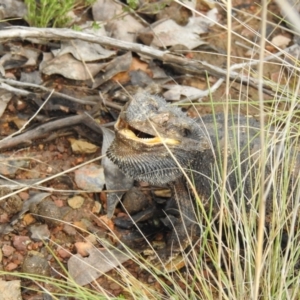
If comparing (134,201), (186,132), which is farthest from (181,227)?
(186,132)

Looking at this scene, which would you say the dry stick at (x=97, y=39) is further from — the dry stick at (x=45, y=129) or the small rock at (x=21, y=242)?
the small rock at (x=21, y=242)

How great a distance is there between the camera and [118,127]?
3.66 meters

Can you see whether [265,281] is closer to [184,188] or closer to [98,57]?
[184,188]

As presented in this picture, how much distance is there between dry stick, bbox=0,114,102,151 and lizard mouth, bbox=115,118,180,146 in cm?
83

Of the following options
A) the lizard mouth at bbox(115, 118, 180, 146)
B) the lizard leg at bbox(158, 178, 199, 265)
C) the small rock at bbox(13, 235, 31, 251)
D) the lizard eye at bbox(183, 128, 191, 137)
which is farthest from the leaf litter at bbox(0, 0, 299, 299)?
the lizard eye at bbox(183, 128, 191, 137)

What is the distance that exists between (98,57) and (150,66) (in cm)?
45

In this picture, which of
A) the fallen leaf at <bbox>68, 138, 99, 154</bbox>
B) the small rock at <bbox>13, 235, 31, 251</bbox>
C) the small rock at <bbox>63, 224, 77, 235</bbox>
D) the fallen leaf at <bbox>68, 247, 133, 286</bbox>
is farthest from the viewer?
the fallen leaf at <bbox>68, 138, 99, 154</bbox>

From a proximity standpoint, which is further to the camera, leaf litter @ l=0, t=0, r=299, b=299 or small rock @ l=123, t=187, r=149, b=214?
small rock @ l=123, t=187, r=149, b=214

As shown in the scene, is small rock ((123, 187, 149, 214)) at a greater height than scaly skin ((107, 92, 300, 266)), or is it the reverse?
scaly skin ((107, 92, 300, 266))

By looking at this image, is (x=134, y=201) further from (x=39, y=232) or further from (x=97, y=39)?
(x=97, y=39)

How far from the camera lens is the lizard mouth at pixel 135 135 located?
361 cm

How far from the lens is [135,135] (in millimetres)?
3676

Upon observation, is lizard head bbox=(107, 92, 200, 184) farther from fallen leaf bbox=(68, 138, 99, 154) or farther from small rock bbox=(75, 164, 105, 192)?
fallen leaf bbox=(68, 138, 99, 154)

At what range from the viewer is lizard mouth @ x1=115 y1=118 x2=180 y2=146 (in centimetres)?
361
